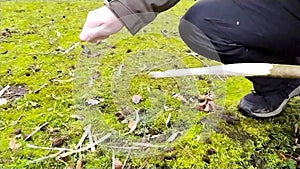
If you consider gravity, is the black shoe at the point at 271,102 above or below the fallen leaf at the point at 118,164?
below

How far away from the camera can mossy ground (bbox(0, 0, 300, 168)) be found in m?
1.30

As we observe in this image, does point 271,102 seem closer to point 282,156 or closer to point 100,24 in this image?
point 282,156

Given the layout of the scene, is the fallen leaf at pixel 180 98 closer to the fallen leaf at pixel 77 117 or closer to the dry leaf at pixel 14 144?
the fallen leaf at pixel 77 117

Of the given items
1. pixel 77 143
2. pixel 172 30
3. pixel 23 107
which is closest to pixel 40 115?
pixel 23 107

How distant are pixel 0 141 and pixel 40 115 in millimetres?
169

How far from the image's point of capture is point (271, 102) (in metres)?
1.47

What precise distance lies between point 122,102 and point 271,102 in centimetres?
54

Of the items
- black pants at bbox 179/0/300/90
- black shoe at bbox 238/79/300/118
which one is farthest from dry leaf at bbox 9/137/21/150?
black shoe at bbox 238/79/300/118

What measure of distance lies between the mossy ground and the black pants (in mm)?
107

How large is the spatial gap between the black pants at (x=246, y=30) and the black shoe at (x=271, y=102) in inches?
2.7

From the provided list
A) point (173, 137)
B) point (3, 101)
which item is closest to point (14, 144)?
point (3, 101)

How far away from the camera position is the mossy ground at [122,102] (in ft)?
4.26

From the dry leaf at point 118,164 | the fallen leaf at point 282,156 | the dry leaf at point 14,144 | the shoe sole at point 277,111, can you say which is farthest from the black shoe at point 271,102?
the dry leaf at point 14,144

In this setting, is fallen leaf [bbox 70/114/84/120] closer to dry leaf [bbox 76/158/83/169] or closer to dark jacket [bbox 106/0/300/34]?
dry leaf [bbox 76/158/83/169]
